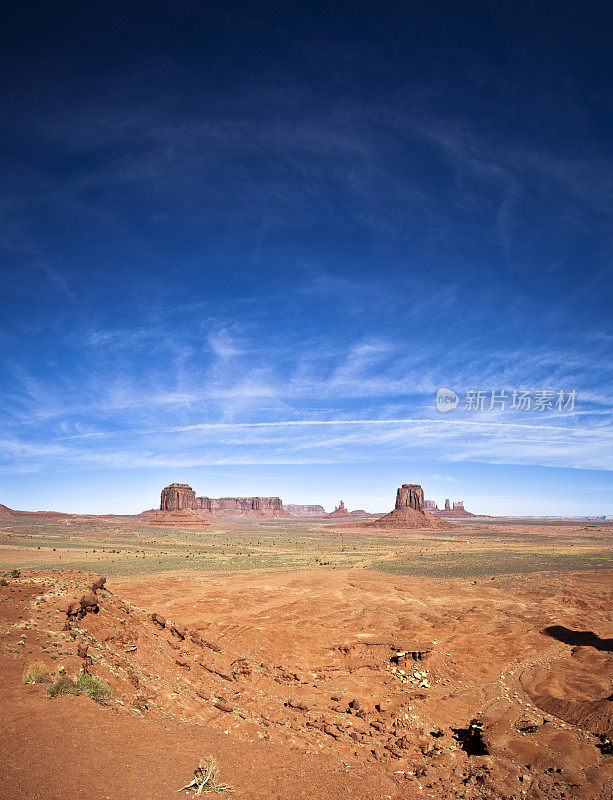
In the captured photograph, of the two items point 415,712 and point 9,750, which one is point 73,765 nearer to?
point 9,750

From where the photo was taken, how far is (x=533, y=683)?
48.8 feet

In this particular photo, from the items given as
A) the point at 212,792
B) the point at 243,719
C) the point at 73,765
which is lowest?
the point at 243,719

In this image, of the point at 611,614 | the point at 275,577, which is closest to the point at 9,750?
the point at 611,614

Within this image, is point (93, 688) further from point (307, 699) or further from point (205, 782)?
point (307, 699)

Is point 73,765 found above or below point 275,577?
above

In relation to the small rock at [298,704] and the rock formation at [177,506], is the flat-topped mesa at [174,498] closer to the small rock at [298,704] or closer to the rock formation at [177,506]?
the rock formation at [177,506]

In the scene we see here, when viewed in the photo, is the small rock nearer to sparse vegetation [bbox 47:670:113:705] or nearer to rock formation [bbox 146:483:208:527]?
sparse vegetation [bbox 47:670:113:705]

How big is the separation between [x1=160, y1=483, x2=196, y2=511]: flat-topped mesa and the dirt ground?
14867cm

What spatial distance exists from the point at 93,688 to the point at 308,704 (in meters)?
6.58

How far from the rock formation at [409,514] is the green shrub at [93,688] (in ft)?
507

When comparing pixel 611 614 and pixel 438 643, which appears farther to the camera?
pixel 611 614

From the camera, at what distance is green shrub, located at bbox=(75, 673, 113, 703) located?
8961 millimetres

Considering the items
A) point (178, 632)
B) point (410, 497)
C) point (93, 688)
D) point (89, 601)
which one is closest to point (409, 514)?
point (410, 497)

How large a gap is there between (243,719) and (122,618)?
18.1ft
